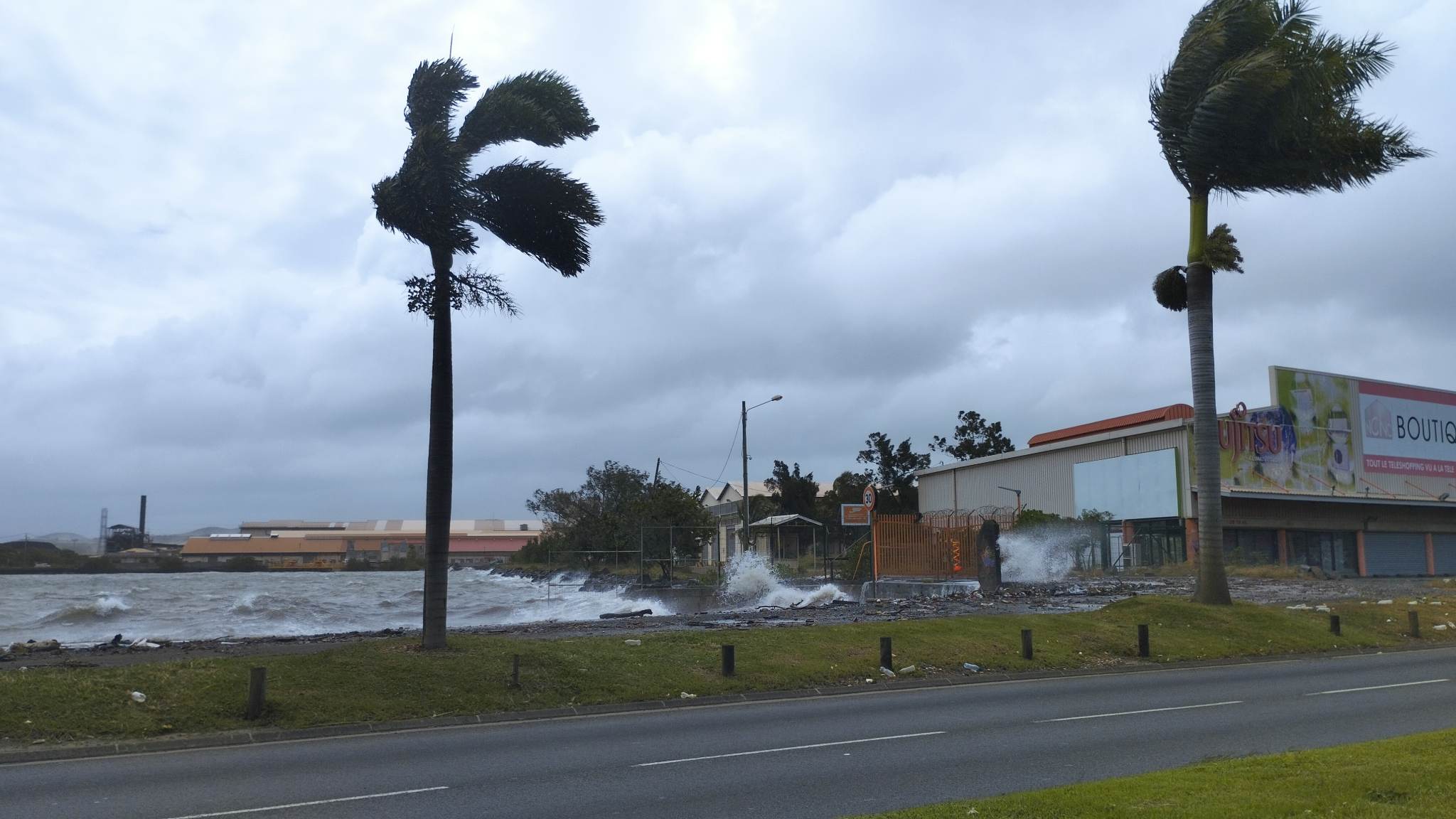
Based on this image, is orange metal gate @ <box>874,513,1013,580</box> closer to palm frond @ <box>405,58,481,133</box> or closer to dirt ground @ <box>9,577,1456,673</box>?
dirt ground @ <box>9,577,1456,673</box>

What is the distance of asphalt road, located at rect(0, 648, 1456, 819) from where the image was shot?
863cm

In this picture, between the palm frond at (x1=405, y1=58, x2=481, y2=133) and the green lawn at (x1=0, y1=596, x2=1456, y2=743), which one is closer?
the green lawn at (x1=0, y1=596, x2=1456, y2=743)

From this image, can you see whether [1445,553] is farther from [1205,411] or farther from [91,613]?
[91,613]

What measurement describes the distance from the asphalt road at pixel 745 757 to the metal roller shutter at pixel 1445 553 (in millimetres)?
51018

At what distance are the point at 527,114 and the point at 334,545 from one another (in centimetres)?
11762

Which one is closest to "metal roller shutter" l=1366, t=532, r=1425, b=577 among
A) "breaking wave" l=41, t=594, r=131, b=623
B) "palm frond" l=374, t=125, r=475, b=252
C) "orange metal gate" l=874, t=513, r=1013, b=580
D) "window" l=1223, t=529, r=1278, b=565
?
"window" l=1223, t=529, r=1278, b=565

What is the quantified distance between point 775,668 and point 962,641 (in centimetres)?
404

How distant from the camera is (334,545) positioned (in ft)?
406

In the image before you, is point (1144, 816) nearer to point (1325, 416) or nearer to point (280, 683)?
point (280, 683)

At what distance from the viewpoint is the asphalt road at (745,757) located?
8.63 meters

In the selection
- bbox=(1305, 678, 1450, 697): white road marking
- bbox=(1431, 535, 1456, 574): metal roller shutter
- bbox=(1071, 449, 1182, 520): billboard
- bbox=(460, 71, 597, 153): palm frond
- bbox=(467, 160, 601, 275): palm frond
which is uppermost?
bbox=(460, 71, 597, 153): palm frond

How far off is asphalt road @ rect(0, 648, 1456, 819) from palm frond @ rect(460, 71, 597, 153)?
820cm

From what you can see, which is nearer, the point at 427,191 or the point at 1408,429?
the point at 427,191

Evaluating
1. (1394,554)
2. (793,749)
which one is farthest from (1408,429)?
(793,749)
